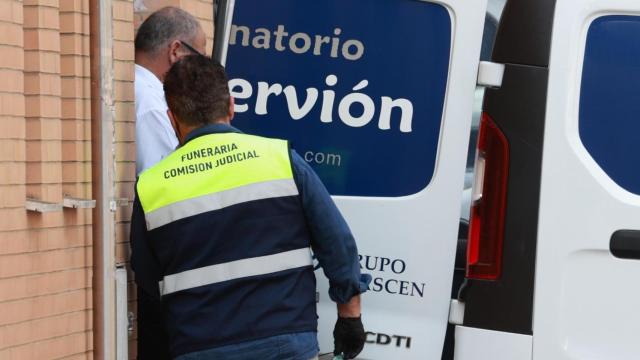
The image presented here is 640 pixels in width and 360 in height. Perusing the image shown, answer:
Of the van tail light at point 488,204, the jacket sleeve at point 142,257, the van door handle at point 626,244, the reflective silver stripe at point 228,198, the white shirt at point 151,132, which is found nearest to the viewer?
the reflective silver stripe at point 228,198

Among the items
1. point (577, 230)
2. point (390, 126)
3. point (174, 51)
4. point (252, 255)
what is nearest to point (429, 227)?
point (390, 126)

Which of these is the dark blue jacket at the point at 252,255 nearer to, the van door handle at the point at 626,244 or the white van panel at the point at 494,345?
the white van panel at the point at 494,345

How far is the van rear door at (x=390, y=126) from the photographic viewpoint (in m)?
4.57

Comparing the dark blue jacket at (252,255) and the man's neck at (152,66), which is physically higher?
the man's neck at (152,66)

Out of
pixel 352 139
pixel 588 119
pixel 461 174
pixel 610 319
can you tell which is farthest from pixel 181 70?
pixel 610 319

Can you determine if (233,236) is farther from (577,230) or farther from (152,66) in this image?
(152,66)

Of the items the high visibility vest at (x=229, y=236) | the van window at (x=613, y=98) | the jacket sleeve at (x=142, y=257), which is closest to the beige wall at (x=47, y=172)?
the jacket sleeve at (x=142, y=257)

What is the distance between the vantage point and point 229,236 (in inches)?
152

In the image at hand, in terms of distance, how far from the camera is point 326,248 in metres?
3.97

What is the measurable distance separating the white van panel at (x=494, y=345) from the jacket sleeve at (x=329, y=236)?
65cm

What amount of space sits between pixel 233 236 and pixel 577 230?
4.19ft

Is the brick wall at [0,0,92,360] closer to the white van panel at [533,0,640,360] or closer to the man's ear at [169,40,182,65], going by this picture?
the man's ear at [169,40,182,65]

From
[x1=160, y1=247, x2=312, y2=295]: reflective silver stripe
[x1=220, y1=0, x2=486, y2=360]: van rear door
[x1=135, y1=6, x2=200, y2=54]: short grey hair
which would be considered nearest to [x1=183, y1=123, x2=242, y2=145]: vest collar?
[x1=160, y1=247, x2=312, y2=295]: reflective silver stripe

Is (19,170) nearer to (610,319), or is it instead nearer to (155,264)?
(155,264)
